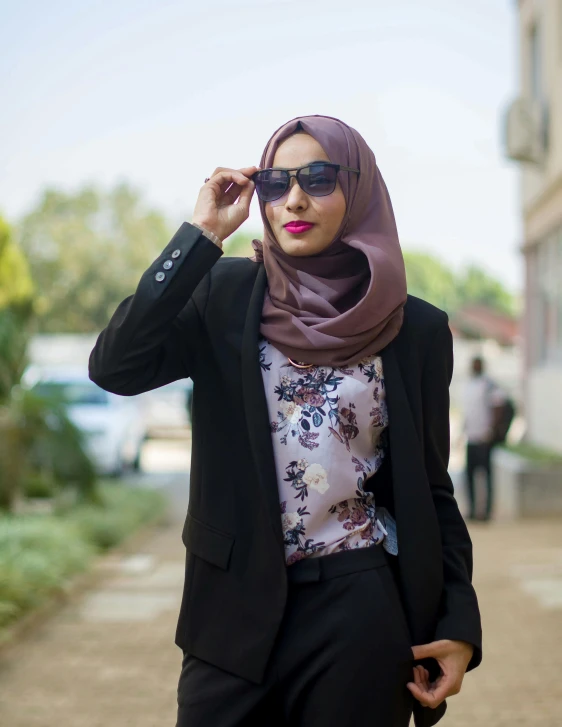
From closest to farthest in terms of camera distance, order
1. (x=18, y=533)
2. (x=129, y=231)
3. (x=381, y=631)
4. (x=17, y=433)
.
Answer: (x=381, y=631) → (x=18, y=533) → (x=17, y=433) → (x=129, y=231)

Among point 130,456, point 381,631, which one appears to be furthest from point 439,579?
point 130,456

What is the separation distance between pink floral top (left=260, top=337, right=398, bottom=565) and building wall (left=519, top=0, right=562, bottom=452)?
13.3 metres

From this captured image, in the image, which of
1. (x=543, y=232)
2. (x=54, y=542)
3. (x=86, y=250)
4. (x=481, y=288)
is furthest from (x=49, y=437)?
(x=481, y=288)

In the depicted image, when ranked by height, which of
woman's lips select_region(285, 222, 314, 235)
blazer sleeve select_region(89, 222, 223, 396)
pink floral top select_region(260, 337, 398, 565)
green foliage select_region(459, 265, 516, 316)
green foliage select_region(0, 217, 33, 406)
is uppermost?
woman's lips select_region(285, 222, 314, 235)

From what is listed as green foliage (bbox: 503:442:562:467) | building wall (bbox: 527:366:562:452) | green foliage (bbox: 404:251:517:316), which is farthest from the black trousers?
green foliage (bbox: 404:251:517:316)

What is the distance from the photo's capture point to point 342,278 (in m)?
2.48

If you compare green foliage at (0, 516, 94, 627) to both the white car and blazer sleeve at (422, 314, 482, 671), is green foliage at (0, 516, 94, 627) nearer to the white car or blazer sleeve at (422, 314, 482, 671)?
blazer sleeve at (422, 314, 482, 671)

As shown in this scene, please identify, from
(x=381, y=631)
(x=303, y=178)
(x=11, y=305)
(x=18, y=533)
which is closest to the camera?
(x=381, y=631)

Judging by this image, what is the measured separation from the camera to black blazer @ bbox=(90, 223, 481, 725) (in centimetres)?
229

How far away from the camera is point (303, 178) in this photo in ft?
8.02

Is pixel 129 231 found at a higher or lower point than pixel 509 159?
lower

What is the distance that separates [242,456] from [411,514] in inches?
15.5

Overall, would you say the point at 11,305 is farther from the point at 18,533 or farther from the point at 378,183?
the point at 378,183

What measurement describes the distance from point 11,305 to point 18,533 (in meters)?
3.41
